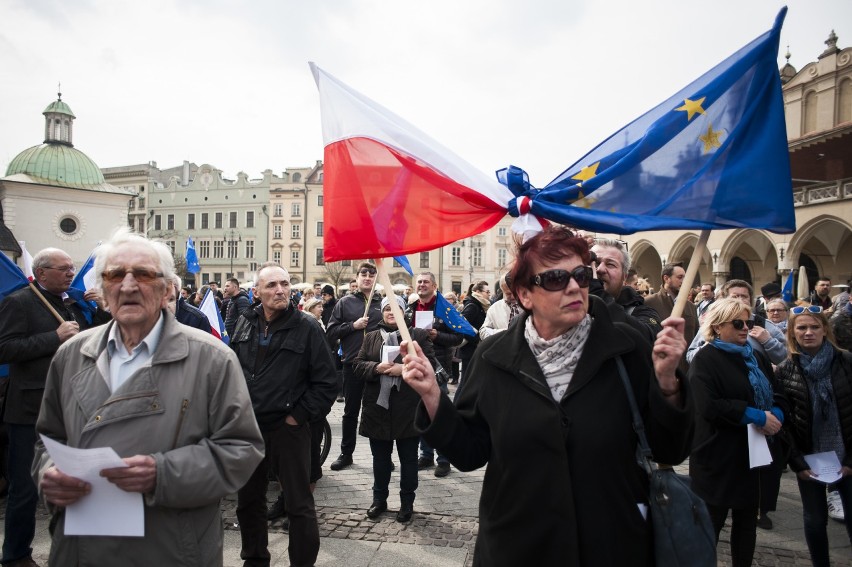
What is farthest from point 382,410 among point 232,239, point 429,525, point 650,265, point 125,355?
point 232,239

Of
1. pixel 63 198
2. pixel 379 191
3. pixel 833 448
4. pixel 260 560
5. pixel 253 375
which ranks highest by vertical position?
pixel 63 198

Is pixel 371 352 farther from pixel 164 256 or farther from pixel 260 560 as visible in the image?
pixel 164 256

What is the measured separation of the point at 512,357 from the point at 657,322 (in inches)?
90.9

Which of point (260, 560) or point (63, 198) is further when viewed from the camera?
point (63, 198)

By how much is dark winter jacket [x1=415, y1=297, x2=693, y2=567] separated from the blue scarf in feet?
6.76

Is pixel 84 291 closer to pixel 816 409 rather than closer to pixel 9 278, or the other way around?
pixel 9 278

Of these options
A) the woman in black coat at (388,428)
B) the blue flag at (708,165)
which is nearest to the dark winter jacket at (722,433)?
the blue flag at (708,165)

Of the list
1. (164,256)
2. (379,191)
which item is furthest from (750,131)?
(164,256)

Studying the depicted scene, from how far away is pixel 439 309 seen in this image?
686 centimetres

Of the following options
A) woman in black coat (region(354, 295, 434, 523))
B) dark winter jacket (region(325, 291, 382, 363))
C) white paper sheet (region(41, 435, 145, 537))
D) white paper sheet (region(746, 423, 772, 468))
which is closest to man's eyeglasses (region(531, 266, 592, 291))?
white paper sheet (region(41, 435, 145, 537))

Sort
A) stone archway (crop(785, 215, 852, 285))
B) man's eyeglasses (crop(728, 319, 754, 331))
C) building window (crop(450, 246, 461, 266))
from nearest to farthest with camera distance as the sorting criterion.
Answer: man's eyeglasses (crop(728, 319, 754, 331)) < stone archway (crop(785, 215, 852, 285)) < building window (crop(450, 246, 461, 266))

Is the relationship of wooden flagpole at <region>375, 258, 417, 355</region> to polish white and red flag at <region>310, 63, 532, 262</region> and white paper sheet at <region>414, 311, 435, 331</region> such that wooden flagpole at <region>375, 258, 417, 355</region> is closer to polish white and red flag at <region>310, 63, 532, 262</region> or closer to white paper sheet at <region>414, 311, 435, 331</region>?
polish white and red flag at <region>310, 63, 532, 262</region>

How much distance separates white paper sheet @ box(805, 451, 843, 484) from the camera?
404 centimetres

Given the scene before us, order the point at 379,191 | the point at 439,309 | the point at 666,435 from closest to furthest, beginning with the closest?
the point at 666,435, the point at 379,191, the point at 439,309
